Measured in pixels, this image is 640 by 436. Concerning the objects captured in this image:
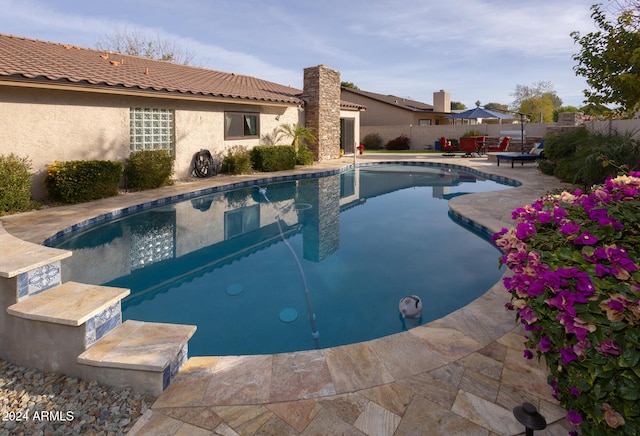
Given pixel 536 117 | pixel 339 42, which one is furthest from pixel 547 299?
pixel 536 117

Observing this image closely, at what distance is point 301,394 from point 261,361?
547 mm

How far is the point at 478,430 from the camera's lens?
93.0 inches

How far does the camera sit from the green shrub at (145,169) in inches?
431

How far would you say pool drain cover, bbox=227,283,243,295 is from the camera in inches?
211

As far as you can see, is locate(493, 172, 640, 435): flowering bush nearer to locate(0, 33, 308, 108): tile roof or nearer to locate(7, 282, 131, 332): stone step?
locate(7, 282, 131, 332): stone step

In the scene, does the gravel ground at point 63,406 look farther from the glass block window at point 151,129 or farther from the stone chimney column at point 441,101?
the stone chimney column at point 441,101

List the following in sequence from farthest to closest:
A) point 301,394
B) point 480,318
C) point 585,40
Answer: point 585,40 → point 480,318 → point 301,394

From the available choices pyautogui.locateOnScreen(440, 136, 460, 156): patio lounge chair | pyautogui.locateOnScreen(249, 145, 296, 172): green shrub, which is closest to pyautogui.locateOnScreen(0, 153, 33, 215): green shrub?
pyautogui.locateOnScreen(249, 145, 296, 172): green shrub

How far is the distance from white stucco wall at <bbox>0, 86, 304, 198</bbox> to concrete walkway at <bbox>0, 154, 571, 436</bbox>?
8.69m

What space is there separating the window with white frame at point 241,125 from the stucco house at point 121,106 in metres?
Answer: 0.04

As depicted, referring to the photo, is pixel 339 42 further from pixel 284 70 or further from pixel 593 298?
pixel 593 298

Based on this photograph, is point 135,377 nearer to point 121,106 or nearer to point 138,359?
point 138,359

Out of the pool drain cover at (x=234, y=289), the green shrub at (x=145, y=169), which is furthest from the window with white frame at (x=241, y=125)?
the pool drain cover at (x=234, y=289)

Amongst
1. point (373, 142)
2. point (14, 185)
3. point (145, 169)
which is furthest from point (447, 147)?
point (14, 185)
